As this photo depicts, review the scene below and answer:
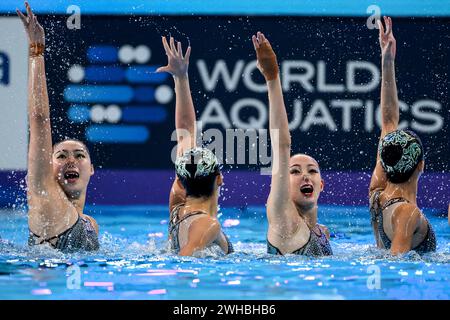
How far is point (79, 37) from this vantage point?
918 cm

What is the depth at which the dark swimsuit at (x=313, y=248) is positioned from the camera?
5117 millimetres

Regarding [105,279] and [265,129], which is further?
[265,129]

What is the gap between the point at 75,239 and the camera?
5434 millimetres

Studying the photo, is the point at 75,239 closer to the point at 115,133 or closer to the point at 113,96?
the point at 115,133

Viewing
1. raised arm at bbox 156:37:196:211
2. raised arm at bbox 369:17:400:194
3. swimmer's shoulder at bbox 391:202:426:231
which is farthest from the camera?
raised arm at bbox 156:37:196:211

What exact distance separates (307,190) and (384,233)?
50 cm

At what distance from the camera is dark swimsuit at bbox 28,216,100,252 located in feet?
17.6

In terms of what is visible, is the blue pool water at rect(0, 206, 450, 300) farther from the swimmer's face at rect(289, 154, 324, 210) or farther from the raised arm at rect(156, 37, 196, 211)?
the raised arm at rect(156, 37, 196, 211)

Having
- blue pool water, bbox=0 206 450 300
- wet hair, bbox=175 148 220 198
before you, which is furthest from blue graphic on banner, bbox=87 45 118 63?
wet hair, bbox=175 148 220 198

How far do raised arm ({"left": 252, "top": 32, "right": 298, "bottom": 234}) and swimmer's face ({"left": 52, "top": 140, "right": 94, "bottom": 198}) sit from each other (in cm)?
132

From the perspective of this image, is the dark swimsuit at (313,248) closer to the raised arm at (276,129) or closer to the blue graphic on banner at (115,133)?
the raised arm at (276,129)
